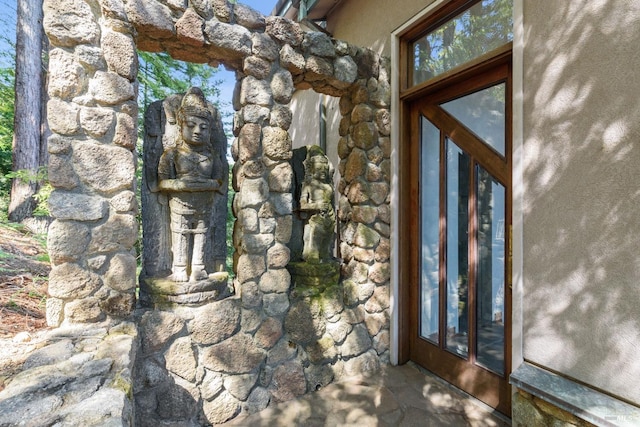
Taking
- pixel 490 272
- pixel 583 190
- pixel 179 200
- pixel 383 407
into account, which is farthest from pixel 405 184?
pixel 179 200

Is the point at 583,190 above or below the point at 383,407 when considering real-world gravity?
above

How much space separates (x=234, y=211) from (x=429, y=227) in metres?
1.69

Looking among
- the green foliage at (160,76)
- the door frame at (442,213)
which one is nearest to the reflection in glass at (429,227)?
the door frame at (442,213)

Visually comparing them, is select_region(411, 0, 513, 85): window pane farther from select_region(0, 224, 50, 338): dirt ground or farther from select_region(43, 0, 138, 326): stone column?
select_region(0, 224, 50, 338): dirt ground

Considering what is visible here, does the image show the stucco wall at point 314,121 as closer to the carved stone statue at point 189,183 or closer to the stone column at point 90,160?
the carved stone statue at point 189,183

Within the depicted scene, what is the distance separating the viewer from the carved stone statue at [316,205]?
104 inches

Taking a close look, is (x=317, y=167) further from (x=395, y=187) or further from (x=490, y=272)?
(x=490, y=272)

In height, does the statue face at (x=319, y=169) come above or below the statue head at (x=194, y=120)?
below

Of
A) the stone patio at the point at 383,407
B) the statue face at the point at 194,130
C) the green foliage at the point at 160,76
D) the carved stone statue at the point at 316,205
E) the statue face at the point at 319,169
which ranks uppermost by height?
the green foliage at the point at 160,76

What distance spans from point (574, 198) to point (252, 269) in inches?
79.2

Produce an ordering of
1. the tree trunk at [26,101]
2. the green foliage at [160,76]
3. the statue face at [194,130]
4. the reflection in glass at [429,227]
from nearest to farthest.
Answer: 1. the statue face at [194,130]
2. the reflection in glass at [429,227]
3. the tree trunk at [26,101]
4. the green foliage at [160,76]

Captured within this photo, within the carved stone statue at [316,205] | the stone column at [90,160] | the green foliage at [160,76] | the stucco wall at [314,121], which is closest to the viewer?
the stone column at [90,160]

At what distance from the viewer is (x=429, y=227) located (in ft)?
9.25

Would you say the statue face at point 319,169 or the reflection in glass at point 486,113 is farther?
the statue face at point 319,169
